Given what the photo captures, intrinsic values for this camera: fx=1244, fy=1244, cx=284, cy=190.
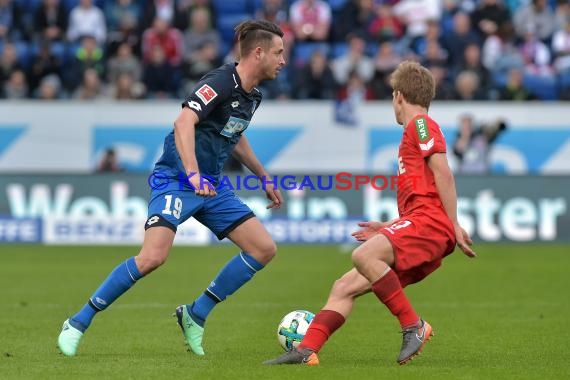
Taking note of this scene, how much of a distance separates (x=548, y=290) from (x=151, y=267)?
6.76 metres

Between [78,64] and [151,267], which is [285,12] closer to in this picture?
[78,64]

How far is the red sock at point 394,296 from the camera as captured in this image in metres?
7.91

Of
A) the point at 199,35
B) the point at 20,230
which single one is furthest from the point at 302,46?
the point at 20,230

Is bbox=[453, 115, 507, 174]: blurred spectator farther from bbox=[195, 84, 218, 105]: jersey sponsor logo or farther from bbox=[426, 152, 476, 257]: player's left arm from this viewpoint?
bbox=[426, 152, 476, 257]: player's left arm

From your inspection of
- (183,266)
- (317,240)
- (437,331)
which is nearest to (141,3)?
(317,240)

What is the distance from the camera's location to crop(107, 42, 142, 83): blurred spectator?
882 inches

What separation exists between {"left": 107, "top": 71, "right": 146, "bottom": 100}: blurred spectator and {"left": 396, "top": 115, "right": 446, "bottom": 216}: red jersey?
558 inches

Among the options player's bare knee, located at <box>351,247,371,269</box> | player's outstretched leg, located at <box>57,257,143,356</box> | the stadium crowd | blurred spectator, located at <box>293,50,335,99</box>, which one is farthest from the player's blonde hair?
blurred spectator, located at <box>293,50,335,99</box>

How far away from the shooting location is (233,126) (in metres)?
9.02

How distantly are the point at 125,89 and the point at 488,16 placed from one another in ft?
23.1

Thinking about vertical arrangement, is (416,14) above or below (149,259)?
above

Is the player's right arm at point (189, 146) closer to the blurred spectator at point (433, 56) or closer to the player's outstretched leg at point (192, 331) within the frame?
the player's outstretched leg at point (192, 331)

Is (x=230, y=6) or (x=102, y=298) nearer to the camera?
(x=102, y=298)

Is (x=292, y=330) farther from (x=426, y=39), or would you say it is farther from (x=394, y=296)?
(x=426, y=39)
